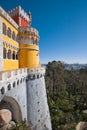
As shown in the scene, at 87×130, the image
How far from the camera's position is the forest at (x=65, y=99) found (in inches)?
1344

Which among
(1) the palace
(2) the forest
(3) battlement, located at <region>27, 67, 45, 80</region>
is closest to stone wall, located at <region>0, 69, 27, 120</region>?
(1) the palace

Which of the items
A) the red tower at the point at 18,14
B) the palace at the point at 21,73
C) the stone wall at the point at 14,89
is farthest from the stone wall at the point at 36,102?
the red tower at the point at 18,14

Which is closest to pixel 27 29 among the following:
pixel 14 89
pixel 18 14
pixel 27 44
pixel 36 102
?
pixel 27 44

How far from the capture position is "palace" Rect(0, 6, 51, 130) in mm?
17359

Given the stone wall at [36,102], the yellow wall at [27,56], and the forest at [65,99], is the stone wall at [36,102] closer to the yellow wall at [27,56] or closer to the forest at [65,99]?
the yellow wall at [27,56]

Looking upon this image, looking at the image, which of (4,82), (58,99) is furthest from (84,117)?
(4,82)

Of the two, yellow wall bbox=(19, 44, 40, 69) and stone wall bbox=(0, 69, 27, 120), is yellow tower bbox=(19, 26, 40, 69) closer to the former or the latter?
yellow wall bbox=(19, 44, 40, 69)

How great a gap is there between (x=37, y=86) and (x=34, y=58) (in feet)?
17.3

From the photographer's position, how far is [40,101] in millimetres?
23297

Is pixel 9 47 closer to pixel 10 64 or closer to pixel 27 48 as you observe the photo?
pixel 10 64

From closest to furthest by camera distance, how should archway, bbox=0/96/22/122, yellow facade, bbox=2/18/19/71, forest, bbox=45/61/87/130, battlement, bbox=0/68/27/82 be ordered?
battlement, bbox=0/68/27/82, archway, bbox=0/96/22/122, yellow facade, bbox=2/18/19/71, forest, bbox=45/61/87/130

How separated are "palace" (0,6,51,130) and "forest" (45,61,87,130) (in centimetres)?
948

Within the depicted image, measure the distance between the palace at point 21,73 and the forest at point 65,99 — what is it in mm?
9482

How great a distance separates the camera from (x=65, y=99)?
4719 centimetres
